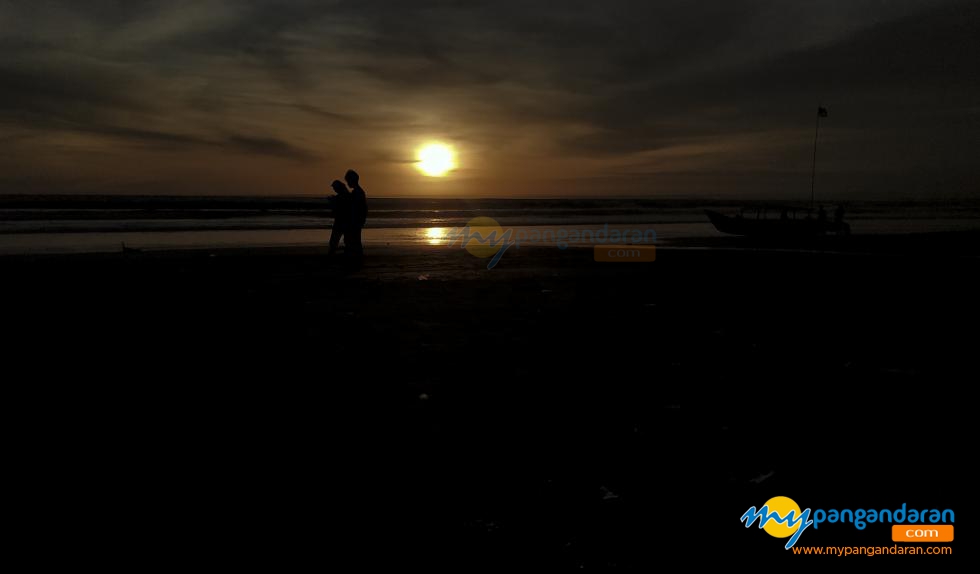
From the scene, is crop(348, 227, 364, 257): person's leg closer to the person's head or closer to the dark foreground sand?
the person's head

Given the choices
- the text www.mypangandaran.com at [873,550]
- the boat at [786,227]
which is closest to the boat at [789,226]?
the boat at [786,227]

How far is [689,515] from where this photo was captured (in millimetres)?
3938

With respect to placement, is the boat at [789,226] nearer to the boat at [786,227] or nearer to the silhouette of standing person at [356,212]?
the boat at [786,227]

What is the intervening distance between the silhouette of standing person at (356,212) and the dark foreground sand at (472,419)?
5027 millimetres

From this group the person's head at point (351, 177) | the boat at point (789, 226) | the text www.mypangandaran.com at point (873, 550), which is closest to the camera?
the text www.mypangandaran.com at point (873, 550)

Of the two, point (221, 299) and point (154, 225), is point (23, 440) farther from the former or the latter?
Answer: point (154, 225)

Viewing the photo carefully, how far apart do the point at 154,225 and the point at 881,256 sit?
125 ft

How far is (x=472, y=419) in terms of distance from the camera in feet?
18.0

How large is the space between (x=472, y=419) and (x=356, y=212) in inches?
469

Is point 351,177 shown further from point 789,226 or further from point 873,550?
point 789,226

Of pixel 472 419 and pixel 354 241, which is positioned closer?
pixel 472 419

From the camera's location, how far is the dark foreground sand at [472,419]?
377 centimetres

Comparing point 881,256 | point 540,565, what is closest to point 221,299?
point 540,565

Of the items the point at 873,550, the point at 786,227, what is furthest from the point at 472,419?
the point at 786,227
